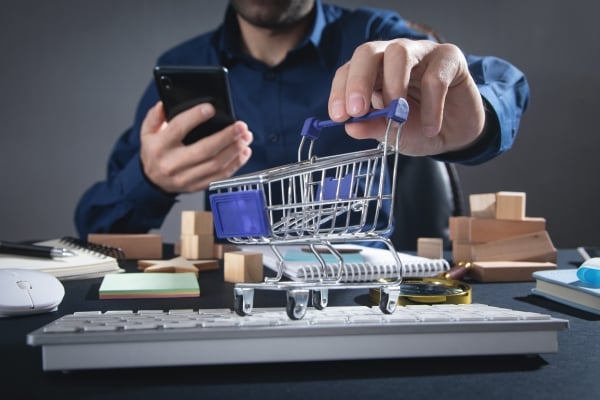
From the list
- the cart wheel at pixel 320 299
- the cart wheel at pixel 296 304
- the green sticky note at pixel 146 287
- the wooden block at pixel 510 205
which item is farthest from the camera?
the wooden block at pixel 510 205

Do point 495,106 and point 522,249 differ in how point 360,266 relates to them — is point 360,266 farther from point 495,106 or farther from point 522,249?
point 495,106

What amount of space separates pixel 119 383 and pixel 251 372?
0.36ft

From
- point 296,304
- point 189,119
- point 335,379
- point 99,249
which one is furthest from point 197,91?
point 335,379

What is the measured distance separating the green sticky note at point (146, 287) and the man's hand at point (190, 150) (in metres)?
0.51

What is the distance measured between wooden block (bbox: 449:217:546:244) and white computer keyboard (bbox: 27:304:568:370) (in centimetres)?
69

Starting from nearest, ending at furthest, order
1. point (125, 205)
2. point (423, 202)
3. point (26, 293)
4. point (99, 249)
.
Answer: point (26, 293)
point (99, 249)
point (125, 205)
point (423, 202)

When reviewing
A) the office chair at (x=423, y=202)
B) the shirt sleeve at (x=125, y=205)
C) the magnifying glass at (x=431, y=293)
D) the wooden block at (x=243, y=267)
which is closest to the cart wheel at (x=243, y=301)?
the magnifying glass at (x=431, y=293)

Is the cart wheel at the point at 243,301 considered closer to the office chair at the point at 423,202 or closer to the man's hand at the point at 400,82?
the man's hand at the point at 400,82

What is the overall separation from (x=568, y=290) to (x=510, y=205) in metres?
0.43

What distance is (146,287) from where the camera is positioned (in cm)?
90

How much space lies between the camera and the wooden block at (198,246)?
1269 millimetres

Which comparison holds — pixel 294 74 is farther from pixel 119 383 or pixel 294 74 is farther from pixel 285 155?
pixel 119 383

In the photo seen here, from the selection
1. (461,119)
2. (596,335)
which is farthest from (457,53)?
(596,335)

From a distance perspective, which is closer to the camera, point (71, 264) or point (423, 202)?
point (71, 264)
